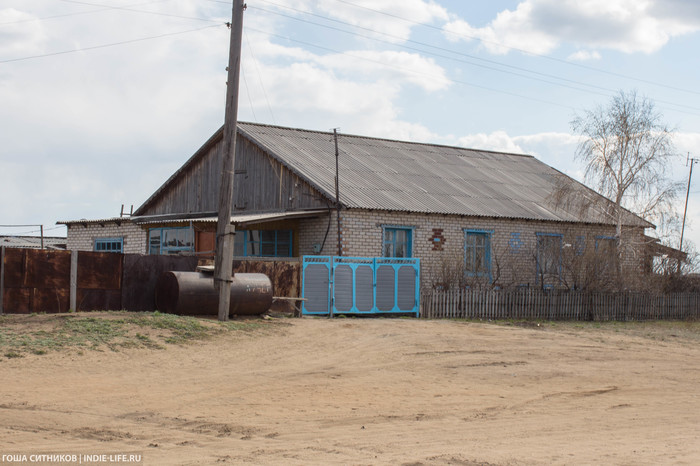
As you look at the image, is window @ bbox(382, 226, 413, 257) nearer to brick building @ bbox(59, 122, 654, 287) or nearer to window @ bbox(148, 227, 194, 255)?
brick building @ bbox(59, 122, 654, 287)

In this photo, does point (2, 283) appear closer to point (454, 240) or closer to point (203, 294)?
point (203, 294)

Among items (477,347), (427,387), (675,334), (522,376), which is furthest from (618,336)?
(427,387)

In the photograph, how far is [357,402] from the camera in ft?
34.6

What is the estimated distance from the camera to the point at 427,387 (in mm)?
11961

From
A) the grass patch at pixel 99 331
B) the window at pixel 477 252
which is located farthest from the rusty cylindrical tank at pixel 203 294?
the window at pixel 477 252

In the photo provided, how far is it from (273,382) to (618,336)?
11874mm

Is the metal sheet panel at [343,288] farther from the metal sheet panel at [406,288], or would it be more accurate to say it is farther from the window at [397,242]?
the window at [397,242]

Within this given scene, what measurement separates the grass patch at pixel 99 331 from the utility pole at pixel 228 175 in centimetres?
107

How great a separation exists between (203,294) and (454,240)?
1137 centimetres

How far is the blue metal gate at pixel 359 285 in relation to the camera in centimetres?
2091

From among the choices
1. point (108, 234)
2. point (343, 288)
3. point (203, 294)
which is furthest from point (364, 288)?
point (108, 234)

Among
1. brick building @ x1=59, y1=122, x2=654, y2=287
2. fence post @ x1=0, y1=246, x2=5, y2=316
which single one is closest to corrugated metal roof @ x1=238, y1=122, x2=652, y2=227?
brick building @ x1=59, y1=122, x2=654, y2=287

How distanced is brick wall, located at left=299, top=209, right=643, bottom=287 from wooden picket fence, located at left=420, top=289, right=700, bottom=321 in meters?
1.32

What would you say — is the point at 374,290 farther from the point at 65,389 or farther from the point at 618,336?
the point at 65,389
